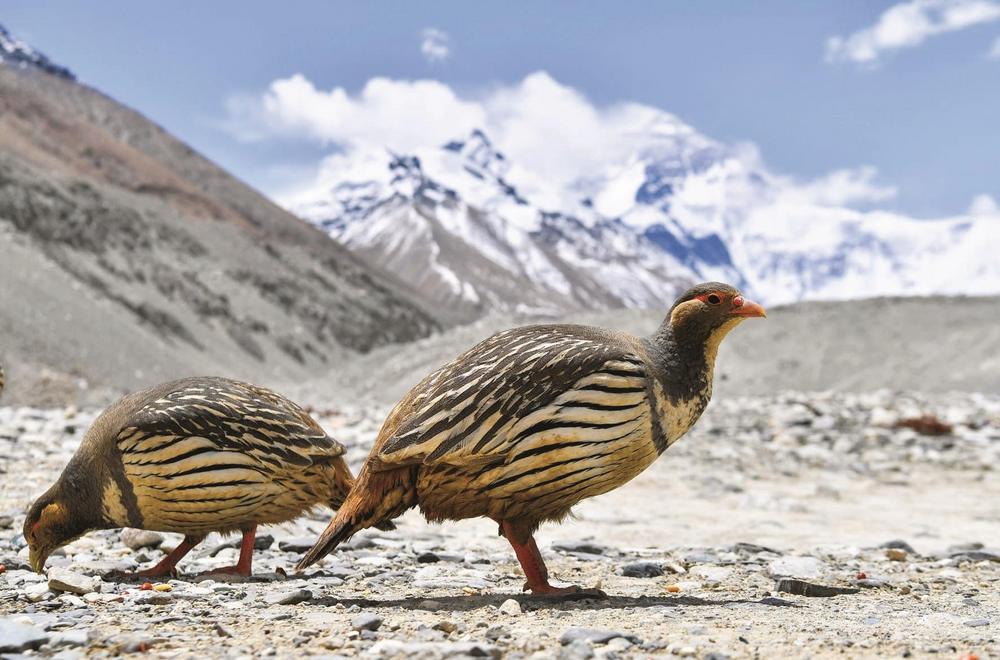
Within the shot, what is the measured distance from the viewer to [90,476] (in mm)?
6492

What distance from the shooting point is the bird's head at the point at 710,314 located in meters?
6.16

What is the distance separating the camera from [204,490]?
627cm

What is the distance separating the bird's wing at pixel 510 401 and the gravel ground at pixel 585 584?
0.90m

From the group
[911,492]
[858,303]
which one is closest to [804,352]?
[858,303]

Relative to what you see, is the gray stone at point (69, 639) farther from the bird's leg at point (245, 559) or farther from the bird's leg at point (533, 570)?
the bird's leg at point (533, 570)

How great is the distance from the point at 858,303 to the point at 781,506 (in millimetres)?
29366

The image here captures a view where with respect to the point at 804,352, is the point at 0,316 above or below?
below

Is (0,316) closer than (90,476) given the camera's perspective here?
No

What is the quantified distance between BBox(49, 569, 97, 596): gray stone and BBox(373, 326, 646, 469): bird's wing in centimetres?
188

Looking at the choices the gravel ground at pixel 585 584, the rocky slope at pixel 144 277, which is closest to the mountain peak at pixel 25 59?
A: the rocky slope at pixel 144 277

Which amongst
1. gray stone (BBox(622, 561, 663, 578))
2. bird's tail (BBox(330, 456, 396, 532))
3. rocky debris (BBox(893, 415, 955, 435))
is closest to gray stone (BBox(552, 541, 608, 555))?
gray stone (BBox(622, 561, 663, 578))

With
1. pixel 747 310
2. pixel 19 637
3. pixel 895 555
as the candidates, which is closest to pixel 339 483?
pixel 19 637

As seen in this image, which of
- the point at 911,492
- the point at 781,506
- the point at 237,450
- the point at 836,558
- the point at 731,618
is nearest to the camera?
the point at 731,618

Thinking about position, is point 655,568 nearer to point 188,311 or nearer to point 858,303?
point 858,303
